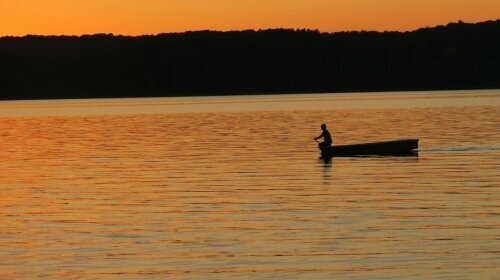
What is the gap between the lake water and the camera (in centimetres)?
2389

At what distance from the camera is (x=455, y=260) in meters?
23.8

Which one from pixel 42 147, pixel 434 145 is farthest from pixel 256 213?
pixel 42 147

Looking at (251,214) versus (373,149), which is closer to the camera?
(251,214)

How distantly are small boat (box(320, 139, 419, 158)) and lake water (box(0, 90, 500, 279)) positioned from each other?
457 millimetres

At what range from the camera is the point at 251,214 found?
3186 cm

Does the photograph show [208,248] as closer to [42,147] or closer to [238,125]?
[42,147]

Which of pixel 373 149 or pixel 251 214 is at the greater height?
pixel 251 214

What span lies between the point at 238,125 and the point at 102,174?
49485 millimetres

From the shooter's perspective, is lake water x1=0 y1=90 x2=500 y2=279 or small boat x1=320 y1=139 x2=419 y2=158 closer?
Result: lake water x1=0 y1=90 x2=500 y2=279

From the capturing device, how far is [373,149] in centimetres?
5241

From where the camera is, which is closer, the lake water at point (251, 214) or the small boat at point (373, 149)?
the lake water at point (251, 214)

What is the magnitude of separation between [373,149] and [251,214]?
70.0ft

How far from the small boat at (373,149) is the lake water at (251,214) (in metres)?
0.46

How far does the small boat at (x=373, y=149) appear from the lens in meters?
51.9
